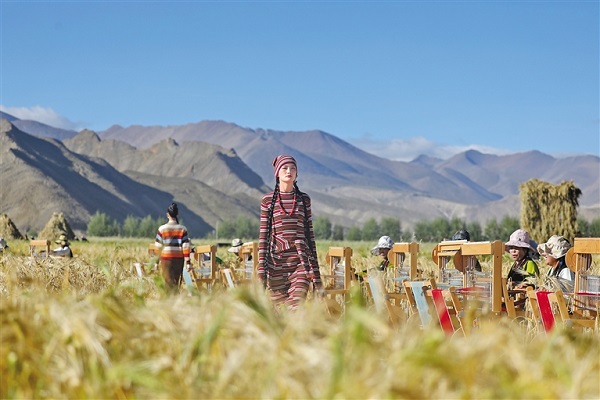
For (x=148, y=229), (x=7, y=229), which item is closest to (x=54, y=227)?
(x=7, y=229)

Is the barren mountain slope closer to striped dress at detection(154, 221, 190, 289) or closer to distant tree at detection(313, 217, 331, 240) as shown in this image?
→ distant tree at detection(313, 217, 331, 240)

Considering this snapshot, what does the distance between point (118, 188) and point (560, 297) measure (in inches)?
6129

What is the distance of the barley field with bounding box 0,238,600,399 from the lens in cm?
224

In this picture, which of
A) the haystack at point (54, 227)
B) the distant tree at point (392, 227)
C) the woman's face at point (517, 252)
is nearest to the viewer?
the woman's face at point (517, 252)

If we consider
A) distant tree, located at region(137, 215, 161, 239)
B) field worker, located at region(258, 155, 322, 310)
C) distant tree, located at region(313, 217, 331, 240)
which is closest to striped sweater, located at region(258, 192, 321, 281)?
field worker, located at region(258, 155, 322, 310)

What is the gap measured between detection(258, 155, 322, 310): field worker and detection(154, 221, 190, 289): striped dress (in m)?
3.74

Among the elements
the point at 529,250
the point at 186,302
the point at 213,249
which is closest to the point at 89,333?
the point at 186,302

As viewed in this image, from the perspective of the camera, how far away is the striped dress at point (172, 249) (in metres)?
11.0

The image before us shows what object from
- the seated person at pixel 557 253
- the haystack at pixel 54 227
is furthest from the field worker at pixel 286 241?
the haystack at pixel 54 227

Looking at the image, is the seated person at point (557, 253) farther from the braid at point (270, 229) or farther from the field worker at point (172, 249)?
the field worker at point (172, 249)

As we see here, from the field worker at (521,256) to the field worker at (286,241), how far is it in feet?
8.35

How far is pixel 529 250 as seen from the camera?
370 inches

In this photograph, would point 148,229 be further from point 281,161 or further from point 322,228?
point 281,161

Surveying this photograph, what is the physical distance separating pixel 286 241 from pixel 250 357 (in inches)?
193
